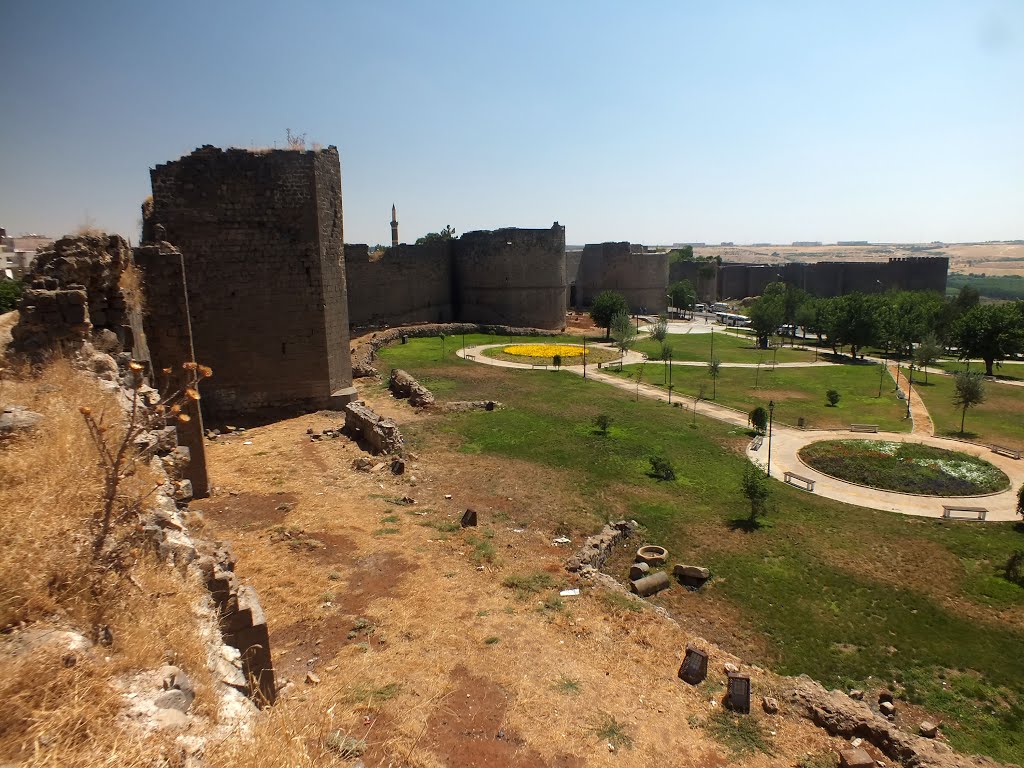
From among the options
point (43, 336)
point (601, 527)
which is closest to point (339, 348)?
point (601, 527)

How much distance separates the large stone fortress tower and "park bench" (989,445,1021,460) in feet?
71.3

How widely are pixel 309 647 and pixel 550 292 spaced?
39906 millimetres

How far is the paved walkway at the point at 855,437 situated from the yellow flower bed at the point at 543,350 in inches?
133

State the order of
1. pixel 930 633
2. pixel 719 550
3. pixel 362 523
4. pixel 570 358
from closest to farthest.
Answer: pixel 930 633 → pixel 362 523 → pixel 719 550 → pixel 570 358

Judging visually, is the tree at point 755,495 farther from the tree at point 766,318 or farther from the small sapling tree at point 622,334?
the tree at point 766,318

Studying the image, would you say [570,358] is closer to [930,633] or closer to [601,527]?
[601,527]

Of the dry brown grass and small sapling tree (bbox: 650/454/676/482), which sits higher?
the dry brown grass

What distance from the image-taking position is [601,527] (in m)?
13.0

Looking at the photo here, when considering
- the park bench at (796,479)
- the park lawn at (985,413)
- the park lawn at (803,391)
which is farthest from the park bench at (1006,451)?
the park bench at (796,479)

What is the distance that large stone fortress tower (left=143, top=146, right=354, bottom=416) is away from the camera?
15.3 m

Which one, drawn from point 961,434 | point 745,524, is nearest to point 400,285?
point 745,524

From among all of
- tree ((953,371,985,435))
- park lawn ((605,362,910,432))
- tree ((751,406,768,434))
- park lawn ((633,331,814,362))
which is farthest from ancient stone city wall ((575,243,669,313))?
tree ((751,406,768,434))

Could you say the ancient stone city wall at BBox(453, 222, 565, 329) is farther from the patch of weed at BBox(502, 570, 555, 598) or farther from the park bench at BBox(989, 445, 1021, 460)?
Result: the patch of weed at BBox(502, 570, 555, 598)

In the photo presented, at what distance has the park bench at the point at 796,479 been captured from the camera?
17.0 meters
